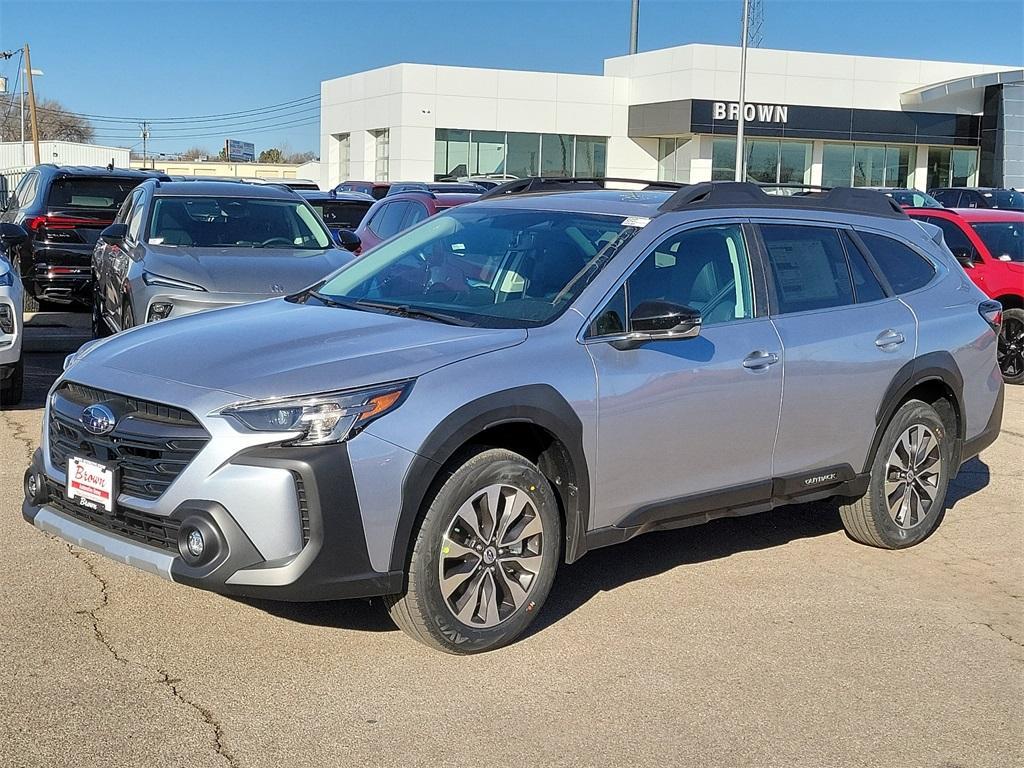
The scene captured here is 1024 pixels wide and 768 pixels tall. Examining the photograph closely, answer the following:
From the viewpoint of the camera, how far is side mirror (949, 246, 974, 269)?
12461mm

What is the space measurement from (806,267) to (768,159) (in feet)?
139

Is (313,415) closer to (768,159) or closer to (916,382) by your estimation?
(916,382)

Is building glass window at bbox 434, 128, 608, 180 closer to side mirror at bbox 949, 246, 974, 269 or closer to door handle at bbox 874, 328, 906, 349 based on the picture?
side mirror at bbox 949, 246, 974, 269

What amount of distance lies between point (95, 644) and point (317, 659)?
839mm

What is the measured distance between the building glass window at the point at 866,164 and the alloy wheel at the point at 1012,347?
35.3 m

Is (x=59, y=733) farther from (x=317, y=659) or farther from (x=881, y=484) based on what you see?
(x=881, y=484)

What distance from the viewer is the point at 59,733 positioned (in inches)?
151

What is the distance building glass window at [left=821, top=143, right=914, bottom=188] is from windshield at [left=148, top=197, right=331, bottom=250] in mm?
38594

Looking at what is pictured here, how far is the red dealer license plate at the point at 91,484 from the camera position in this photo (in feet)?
14.5

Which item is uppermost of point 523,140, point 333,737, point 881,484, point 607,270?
point 523,140

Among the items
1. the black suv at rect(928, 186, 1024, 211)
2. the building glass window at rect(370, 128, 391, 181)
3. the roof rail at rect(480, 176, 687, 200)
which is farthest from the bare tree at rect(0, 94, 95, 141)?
the roof rail at rect(480, 176, 687, 200)

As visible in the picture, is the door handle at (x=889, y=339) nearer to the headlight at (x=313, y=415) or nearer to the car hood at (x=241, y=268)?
the headlight at (x=313, y=415)

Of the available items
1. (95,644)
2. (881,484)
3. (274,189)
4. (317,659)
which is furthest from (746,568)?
(274,189)

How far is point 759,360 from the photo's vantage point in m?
5.46
